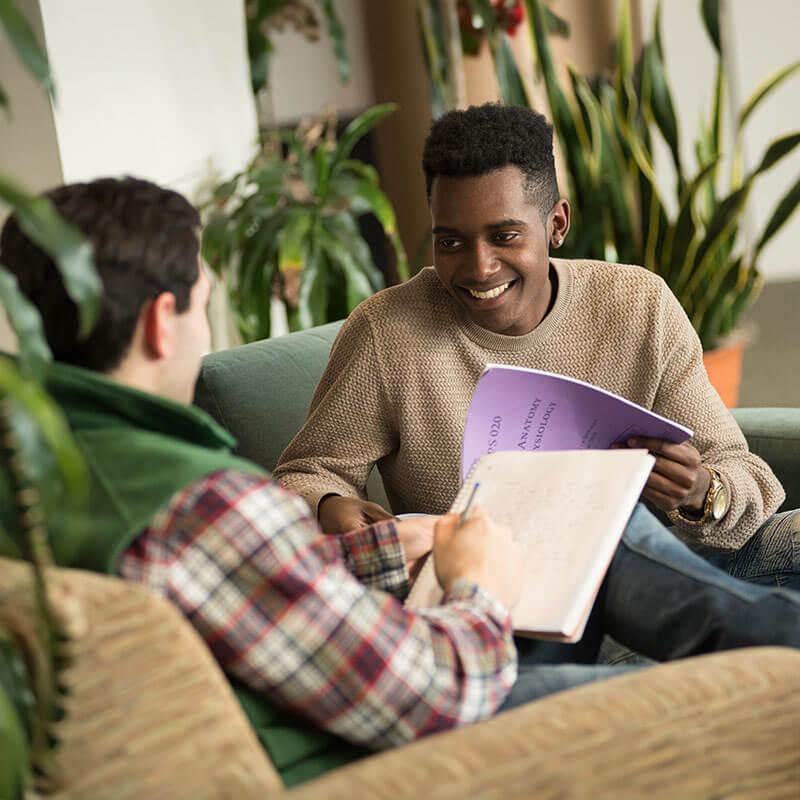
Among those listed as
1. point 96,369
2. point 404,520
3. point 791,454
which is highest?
point 96,369

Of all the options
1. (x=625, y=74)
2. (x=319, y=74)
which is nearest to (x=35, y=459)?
(x=625, y=74)

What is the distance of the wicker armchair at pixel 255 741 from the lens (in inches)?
32.6

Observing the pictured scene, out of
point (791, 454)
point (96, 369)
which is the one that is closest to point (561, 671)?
point (96, 369)

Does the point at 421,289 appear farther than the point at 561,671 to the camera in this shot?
Yes

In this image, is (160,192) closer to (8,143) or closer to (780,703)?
(780,703)

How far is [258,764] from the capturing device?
2.82ft

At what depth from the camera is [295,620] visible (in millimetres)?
939

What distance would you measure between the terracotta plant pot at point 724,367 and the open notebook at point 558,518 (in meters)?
2.10

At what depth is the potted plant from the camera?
3.24m

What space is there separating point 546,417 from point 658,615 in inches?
11.5

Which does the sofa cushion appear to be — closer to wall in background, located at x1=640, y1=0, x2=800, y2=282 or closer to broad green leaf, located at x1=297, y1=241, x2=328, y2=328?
broad green leaf, located at x1=297, y1=241, x2=328, y2=328

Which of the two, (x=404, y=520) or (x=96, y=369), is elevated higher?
(x=96, y=369)

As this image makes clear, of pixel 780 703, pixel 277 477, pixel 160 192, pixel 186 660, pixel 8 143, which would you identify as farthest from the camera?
pixel 8 143

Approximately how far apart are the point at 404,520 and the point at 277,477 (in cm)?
38
